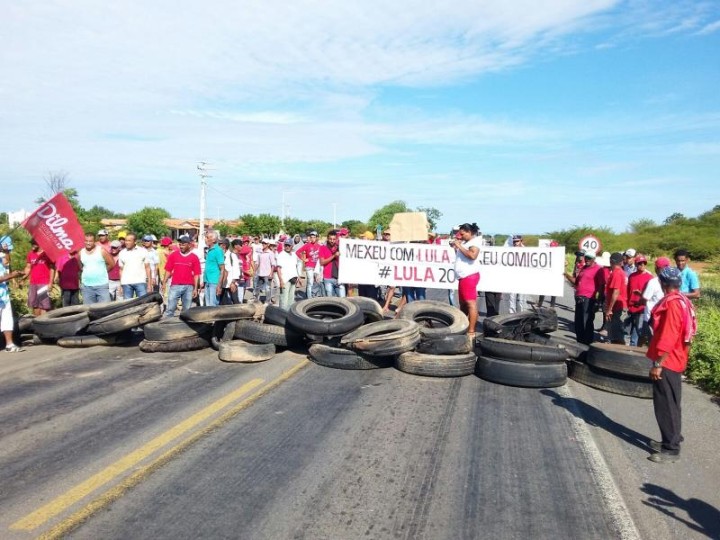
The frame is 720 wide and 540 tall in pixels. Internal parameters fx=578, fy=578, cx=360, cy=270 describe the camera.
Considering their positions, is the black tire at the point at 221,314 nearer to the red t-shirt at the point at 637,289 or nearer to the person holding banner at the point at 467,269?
the person holding banner at the point at 467,269

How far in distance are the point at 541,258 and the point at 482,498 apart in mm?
8729

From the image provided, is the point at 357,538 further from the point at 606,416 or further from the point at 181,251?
the point at 181,251

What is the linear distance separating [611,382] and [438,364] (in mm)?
2146

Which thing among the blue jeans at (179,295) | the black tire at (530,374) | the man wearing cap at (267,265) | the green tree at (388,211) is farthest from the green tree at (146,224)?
the black tire at (530,374)

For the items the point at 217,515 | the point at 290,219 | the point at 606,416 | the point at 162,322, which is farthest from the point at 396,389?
the point at 290,219

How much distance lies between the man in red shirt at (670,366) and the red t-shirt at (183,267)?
800 centimetres

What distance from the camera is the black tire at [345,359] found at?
26.2 ft

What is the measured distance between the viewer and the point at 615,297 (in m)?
9.78

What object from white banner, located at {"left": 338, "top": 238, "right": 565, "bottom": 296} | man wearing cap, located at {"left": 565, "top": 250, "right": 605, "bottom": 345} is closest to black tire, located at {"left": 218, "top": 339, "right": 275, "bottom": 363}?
white banner, located at {"left": 338, "top": 238, "right": 565, "bottom": 296}

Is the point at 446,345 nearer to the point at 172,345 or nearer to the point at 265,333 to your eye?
the point at 265,333

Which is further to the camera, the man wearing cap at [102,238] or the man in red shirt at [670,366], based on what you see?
the man wearing cap at [102,238]

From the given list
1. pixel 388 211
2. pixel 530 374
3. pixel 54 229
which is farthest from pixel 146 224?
pixel 530 374

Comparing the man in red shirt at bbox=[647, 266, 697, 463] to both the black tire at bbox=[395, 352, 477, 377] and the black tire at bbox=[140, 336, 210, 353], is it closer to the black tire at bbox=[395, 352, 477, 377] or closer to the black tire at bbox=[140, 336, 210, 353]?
the black tire at bbox=[395, 352, 477, 377]

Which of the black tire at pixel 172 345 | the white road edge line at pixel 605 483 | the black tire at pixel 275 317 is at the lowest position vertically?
the white road edge line at pixel 605 483
